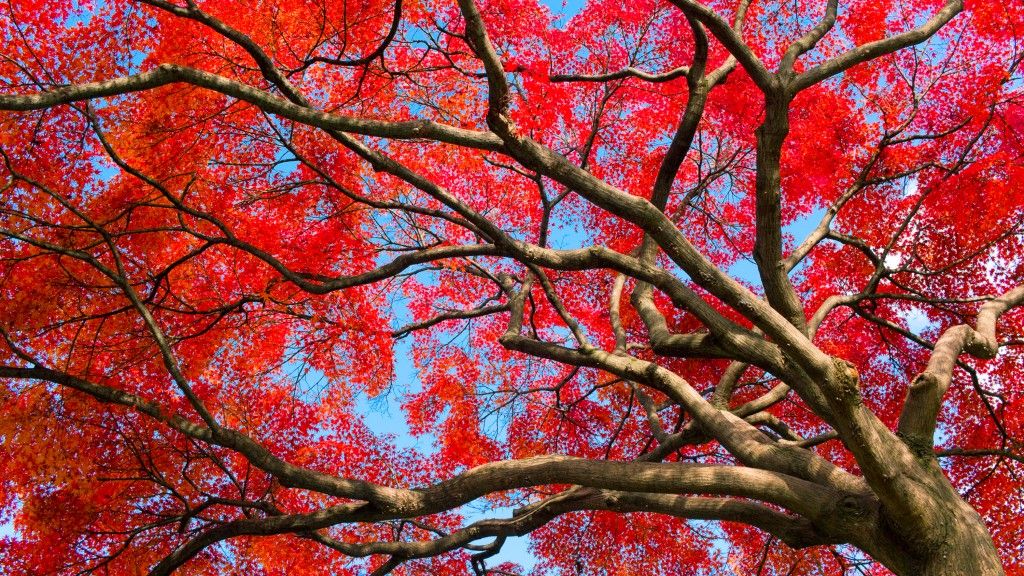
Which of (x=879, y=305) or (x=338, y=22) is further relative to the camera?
(x=879, y=305)

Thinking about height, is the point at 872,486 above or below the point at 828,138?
below

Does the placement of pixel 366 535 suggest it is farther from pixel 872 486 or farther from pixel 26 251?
pixel 872 486

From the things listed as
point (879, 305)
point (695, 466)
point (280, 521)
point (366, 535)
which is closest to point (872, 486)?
point (695, 466)

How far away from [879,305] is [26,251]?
13.3 metres

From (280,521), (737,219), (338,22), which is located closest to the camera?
(280,521)

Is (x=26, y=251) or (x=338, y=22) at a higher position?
(x=338, y=22)

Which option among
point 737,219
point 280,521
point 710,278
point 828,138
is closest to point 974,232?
point 828,138

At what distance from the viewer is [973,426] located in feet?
39.8

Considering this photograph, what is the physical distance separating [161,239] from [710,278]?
28.3 ft

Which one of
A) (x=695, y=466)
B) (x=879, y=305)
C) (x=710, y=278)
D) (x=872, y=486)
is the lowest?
(x=872, y=486)

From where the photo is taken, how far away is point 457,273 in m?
15.1

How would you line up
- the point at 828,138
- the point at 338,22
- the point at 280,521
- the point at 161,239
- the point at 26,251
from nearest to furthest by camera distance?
the point at 280,521
the point at 26,251
the point at 338,22
the point at 161,239
the point at 828,138

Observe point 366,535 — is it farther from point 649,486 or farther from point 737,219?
point 737,219

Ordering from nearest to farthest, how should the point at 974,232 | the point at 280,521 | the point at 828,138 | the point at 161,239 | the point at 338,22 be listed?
the point at 280,521 → the point at 338,22 → the point at 161,239 → the point at 974,232 → the point at 828,138
